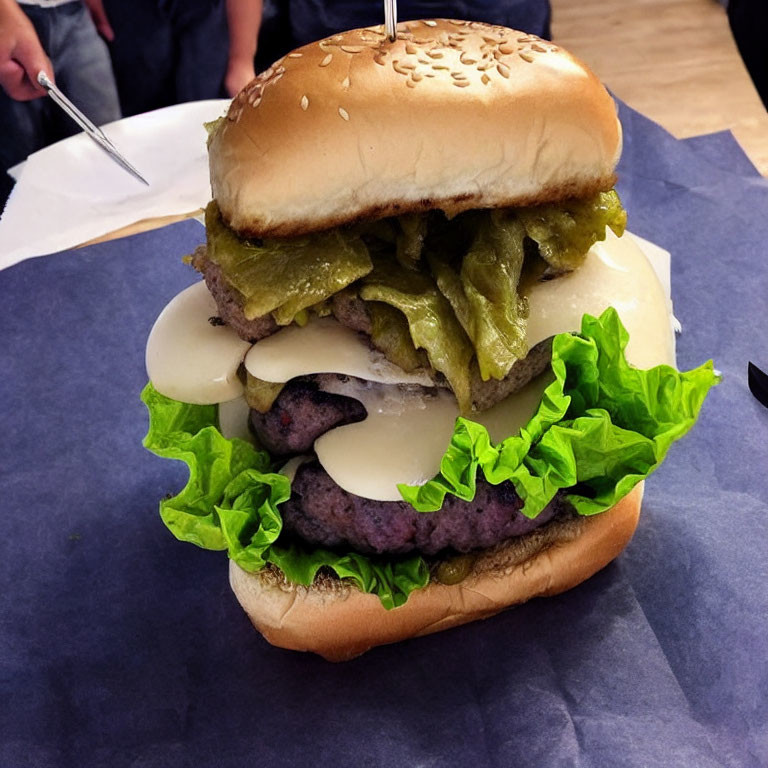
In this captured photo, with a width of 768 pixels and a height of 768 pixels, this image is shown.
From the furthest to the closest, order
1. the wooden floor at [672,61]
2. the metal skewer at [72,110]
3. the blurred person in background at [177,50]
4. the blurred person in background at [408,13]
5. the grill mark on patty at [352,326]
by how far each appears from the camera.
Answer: the blurred person in background at [177,50] → the blurred person in background at [408,13] → the wooden floor at [672,61] → the metal skewer at [72,110] → the grill mark on patty at [352,326]

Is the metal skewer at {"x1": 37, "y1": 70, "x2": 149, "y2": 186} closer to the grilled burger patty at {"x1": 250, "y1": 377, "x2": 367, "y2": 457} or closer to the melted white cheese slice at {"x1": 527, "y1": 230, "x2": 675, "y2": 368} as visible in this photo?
the grilled burger patty at {"x1": 250, "y1": 377, "x2": 367, "y2": 457}

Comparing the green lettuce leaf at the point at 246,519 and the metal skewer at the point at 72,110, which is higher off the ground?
the metal skewer at the point at 72,110

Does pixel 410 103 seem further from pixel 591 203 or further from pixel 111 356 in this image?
pixel 111 356

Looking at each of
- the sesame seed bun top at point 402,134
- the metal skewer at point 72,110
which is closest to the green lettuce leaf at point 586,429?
the sesame seed bun top at point 402,134

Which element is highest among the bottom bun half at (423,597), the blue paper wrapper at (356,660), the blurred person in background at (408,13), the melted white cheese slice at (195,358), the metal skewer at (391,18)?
the metal skewer at (391,18)

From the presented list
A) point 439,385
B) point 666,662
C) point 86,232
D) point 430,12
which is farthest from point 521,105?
point 430,12

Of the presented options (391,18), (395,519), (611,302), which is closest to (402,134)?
(391,18)

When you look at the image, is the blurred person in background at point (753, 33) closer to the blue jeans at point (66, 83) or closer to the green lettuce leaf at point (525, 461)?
the blue jeans at point (66, 83)
